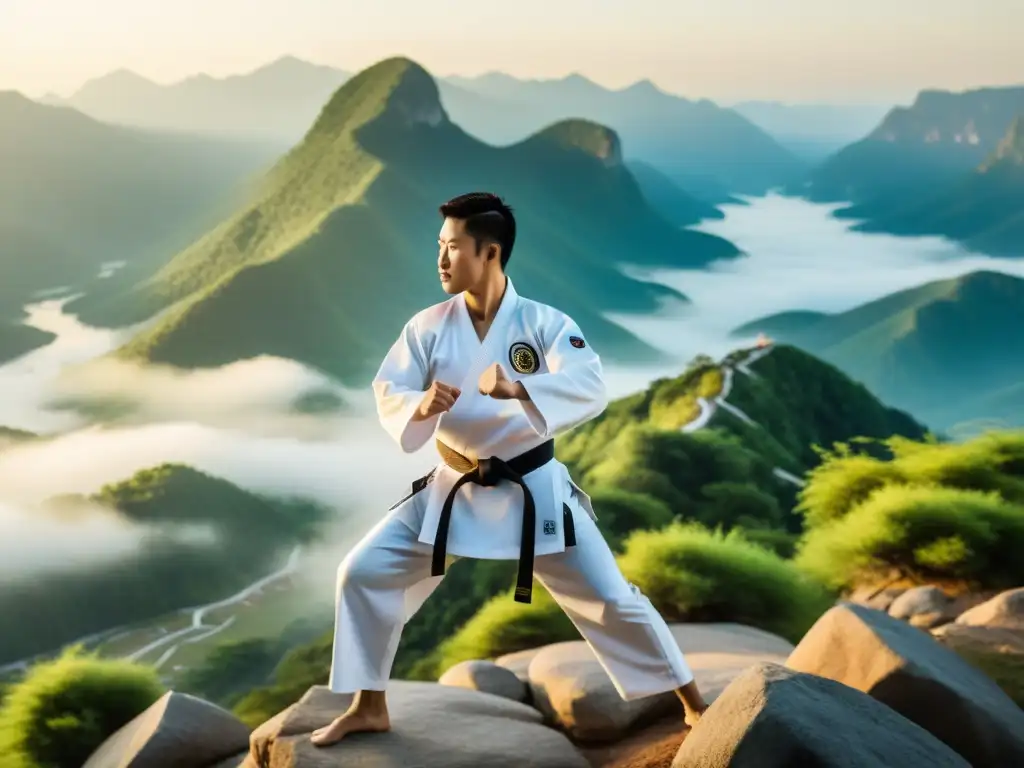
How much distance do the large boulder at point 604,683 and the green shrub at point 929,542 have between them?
29.5 inches

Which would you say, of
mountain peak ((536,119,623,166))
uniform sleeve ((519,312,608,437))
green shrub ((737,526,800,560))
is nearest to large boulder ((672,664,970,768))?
uniform sleeve ((519,312,608,437))

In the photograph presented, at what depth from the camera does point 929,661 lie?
2.13 metres

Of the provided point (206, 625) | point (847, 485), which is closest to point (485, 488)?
point (847, 485)

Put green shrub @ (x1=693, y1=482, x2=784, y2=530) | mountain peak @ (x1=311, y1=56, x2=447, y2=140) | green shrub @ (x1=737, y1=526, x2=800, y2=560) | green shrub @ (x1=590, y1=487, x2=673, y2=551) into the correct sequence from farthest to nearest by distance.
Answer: mountain peak @ (x1=311, y1=56, x2=447, y2=140), green shrub @ (x1=693, y1=482, x2=784, y2=530), green shrub @ (x1=590, y1=487, x2=673, y2=551), green shrub @ (x1=737, y1=526, x2=800, y2=560)

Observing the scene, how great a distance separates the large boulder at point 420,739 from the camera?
202 centimetres

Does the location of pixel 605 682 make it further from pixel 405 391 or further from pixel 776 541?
pixel 776 541

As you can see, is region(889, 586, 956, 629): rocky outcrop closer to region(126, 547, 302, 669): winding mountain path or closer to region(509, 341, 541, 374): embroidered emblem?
region(509, 341, 541, 374): embroidered emblem

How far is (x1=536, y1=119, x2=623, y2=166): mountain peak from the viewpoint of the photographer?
701 inches

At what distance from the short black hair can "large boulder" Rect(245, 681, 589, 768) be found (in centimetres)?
110

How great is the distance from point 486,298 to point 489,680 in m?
1.31

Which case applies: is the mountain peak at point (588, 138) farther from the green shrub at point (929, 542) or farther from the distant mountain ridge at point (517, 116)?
the green shrub at point (929, 542)

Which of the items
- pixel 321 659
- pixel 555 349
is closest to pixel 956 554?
Answer: pixel 555 349

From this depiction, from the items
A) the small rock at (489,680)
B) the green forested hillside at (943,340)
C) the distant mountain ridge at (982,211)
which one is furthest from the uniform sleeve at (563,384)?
the distant mountain ridge at (982,211)

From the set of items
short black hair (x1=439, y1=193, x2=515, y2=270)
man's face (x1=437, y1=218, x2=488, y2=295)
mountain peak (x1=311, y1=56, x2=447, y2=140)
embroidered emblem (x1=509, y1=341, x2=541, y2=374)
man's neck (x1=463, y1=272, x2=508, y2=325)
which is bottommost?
embroidered emblem (x1=509, y1=341, x2=541, y2=374)
